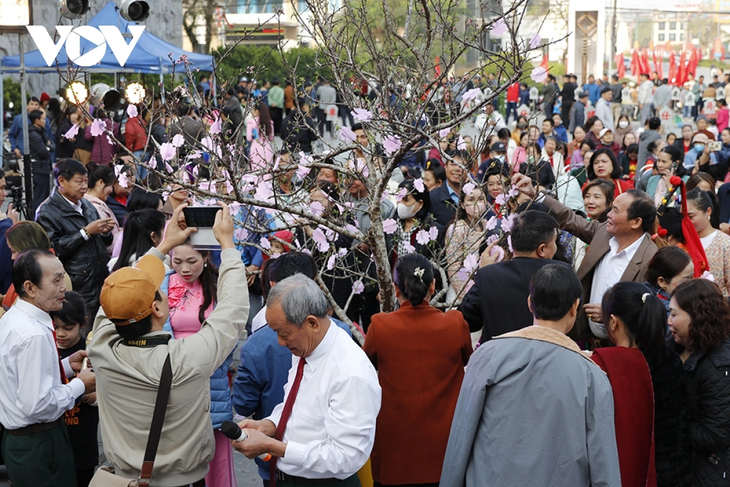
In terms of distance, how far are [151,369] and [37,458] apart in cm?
122

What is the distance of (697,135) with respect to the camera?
42.1ft

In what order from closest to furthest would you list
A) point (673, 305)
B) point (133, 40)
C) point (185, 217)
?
point (185, 217)
point (673, 305)
point (133, 40)

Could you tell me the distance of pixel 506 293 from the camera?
399cm

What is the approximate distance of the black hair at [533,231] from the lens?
3.99 meters

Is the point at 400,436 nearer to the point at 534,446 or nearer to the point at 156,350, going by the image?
the point at 534,446

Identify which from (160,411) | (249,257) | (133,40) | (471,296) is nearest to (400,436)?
(471,296)

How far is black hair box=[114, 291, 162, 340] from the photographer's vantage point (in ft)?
10.1

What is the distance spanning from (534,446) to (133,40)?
11.2 metres

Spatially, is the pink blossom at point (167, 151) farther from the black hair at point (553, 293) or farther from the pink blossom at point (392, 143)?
the black hair at point (553, 293)

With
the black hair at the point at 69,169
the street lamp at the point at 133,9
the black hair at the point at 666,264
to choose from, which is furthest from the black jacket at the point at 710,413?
the street lamp at the point at 133,9

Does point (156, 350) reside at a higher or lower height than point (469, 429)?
higher

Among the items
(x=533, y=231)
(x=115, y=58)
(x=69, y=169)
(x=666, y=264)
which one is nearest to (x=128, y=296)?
(x=533, y=231)

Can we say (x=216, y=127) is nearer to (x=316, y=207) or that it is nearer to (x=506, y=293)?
(x=316, y=207)

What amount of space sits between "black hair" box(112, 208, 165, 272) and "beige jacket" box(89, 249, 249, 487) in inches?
82.2
